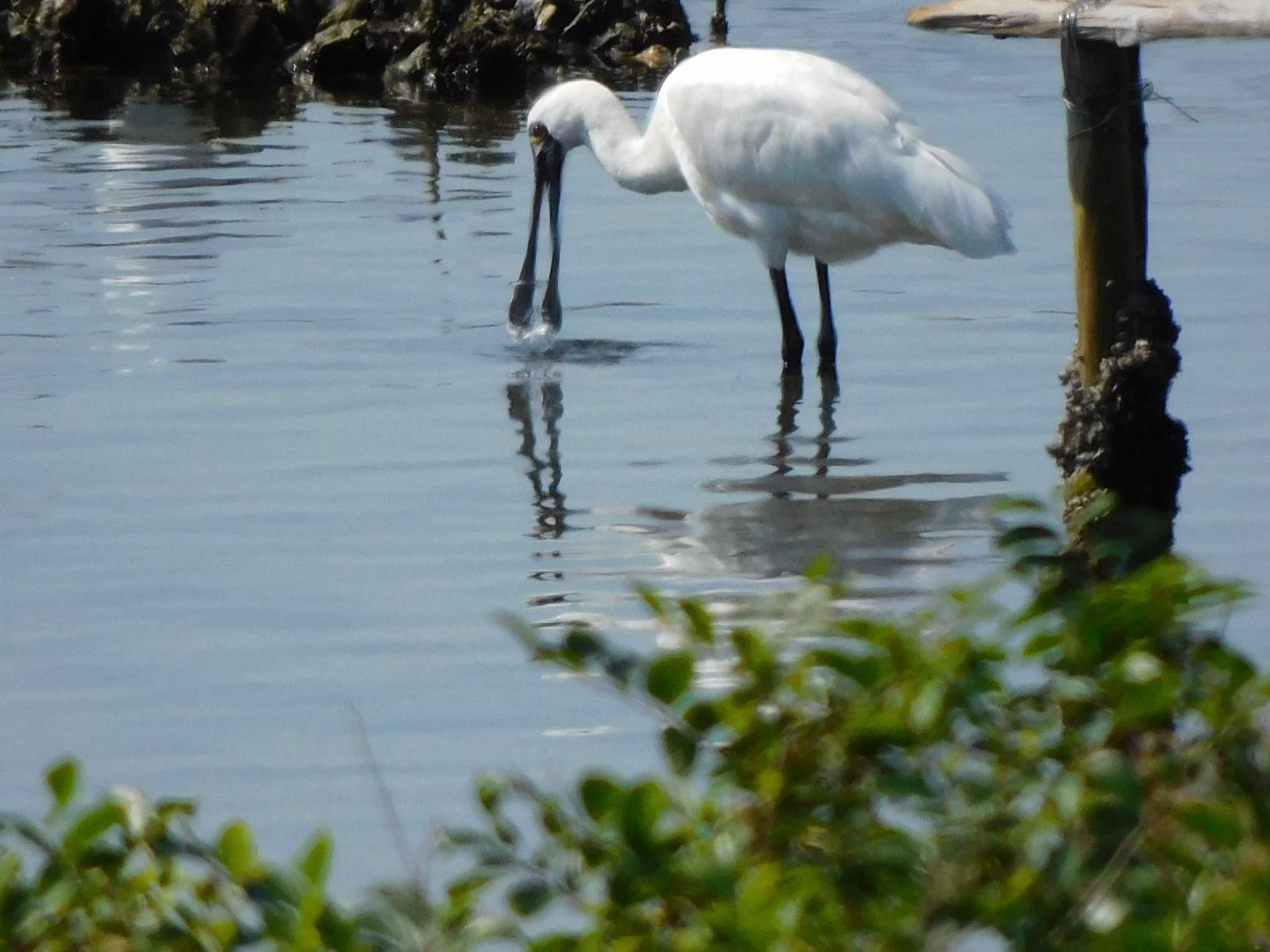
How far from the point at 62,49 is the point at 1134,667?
22.9m

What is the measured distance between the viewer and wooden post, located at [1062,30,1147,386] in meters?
6.63

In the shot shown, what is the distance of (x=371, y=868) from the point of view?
15.9 ft

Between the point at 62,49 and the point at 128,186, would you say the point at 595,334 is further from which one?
the point at 62,49

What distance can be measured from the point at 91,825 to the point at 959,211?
7.53 m

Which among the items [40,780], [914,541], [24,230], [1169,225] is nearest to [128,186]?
[24,230]

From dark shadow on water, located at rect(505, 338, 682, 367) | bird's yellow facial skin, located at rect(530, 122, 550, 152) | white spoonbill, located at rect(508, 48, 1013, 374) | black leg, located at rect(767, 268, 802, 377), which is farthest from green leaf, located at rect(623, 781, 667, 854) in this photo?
bird's yellow facial skin, located at rect(530, 122, 550, 152)

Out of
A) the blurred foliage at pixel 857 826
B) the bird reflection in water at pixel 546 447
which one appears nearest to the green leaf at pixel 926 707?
the blurred foliage at pixel 857 826

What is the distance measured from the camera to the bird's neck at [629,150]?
35.7 feet

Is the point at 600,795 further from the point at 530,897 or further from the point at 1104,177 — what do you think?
the point at 1104,177

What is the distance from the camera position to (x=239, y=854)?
2.08 meters

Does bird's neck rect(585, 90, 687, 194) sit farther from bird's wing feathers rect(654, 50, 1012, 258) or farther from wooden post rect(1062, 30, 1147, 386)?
wooden post rect(1062, 30, 1147, 386)

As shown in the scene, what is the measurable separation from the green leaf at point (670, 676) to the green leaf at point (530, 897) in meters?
0.20

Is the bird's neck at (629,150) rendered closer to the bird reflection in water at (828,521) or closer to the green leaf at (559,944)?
the bird reflection in water at (828,521)

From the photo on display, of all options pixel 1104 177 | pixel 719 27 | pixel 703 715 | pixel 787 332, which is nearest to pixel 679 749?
pixel 703 715
